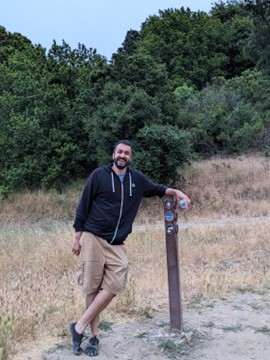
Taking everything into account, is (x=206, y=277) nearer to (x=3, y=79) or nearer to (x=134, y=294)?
(x=134, y=294)

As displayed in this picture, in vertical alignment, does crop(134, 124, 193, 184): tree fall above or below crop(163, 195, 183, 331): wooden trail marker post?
above

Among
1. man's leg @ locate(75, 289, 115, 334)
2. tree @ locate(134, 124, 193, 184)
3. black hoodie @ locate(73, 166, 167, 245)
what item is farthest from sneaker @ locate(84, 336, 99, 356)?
tree @ locate(134, 124, 193, 184)

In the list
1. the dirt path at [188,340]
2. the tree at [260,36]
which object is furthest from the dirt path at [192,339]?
the tree at [260,36]

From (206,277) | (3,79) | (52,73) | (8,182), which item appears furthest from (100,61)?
(206,277)

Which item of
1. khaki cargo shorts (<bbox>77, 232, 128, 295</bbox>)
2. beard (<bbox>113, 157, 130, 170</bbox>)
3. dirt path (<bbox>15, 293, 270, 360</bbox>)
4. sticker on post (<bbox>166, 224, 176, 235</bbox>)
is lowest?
dirt path (<bbox>15, 293, 270, 360</bbox>)

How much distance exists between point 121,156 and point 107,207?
0.48m

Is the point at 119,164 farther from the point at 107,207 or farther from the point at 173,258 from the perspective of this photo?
the point at 173,258

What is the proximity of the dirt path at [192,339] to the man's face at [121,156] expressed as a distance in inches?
64.1

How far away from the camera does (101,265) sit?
164 inches

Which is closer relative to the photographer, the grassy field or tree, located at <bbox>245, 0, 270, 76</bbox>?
the grassy field

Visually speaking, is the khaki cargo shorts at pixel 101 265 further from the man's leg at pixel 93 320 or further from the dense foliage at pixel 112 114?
the dense foliage at pixel 112 114

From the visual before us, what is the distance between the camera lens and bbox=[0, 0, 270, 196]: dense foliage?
18391 millimetres

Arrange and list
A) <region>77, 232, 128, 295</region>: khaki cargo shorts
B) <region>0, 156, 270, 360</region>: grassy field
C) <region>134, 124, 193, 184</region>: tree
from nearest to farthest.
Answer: <region>77, 232, 128, 295</region>: khaki cargo shorts → <region>0, 156, 270, 360</region>: grassy field → <region>134, 124, 193, 184</region>: tree

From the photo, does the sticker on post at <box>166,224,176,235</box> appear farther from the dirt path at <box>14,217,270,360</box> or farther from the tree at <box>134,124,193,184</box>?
the tree at <box>134,124,193,184</box>
